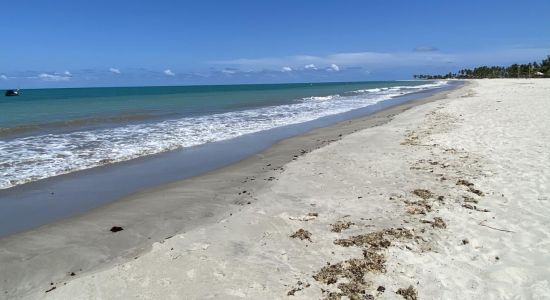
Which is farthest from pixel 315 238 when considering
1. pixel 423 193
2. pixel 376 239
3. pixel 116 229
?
pixel 116 229

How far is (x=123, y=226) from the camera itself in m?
6.38

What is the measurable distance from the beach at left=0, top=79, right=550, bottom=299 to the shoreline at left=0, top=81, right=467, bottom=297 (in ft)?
0.08

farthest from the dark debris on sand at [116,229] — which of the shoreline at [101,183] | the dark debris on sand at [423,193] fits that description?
the dark debris on sand at [423,193]

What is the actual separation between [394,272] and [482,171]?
5.01 metres

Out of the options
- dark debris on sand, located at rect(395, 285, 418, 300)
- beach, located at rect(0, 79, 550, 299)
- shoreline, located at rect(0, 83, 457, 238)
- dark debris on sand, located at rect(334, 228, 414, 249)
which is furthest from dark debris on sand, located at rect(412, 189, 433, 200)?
shoreline, located at rect(0, 83, 457, 238)

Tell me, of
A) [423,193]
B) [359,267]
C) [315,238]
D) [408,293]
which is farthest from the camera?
[423,193]

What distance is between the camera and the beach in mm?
4355

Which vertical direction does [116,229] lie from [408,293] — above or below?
above

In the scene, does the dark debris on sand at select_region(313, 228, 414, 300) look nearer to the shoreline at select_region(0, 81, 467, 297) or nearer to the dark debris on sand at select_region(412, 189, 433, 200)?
the dark debris on sand at select_region(412, 189, 433, 200)

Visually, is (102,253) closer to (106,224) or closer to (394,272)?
(106,224)

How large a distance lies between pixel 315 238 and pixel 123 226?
2972mm

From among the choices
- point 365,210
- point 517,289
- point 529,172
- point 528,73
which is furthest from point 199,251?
point 528,73

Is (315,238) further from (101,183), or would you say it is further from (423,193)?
(101,183)

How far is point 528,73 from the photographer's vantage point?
3888 inches
